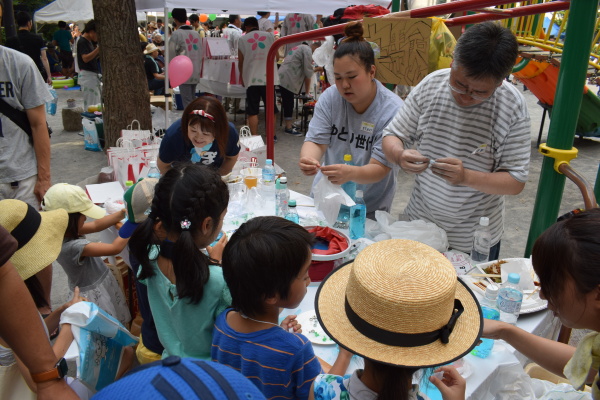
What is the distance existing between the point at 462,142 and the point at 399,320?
1.46 metres

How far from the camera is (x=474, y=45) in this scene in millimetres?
2004

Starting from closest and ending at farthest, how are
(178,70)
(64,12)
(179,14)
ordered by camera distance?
1. (178,70)
2. (179,14)
3. (64,12)

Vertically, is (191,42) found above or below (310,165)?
above

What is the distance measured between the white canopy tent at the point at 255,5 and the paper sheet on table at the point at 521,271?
17.9 feet

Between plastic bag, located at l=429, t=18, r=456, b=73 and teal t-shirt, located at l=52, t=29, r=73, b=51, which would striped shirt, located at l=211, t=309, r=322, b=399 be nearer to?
plastic bag, located at l=429, t=18, r=456, b=73

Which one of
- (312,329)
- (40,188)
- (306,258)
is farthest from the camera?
(40,188)

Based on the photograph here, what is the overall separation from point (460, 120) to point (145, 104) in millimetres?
4653

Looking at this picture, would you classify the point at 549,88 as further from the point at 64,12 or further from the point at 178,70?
the point at 64,12

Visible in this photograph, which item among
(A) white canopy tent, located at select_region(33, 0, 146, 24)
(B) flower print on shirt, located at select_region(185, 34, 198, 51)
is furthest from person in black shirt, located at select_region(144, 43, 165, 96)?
(A) white canopy tent, located at select_region(33, 0, 146, 24)

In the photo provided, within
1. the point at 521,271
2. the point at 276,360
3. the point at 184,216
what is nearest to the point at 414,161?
the point at 521,271

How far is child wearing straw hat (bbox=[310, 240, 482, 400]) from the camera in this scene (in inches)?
47.8

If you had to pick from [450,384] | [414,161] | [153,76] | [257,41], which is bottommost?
[450,384]

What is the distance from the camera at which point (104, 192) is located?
140 inches

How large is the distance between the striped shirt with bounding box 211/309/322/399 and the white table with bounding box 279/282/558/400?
33 cm
